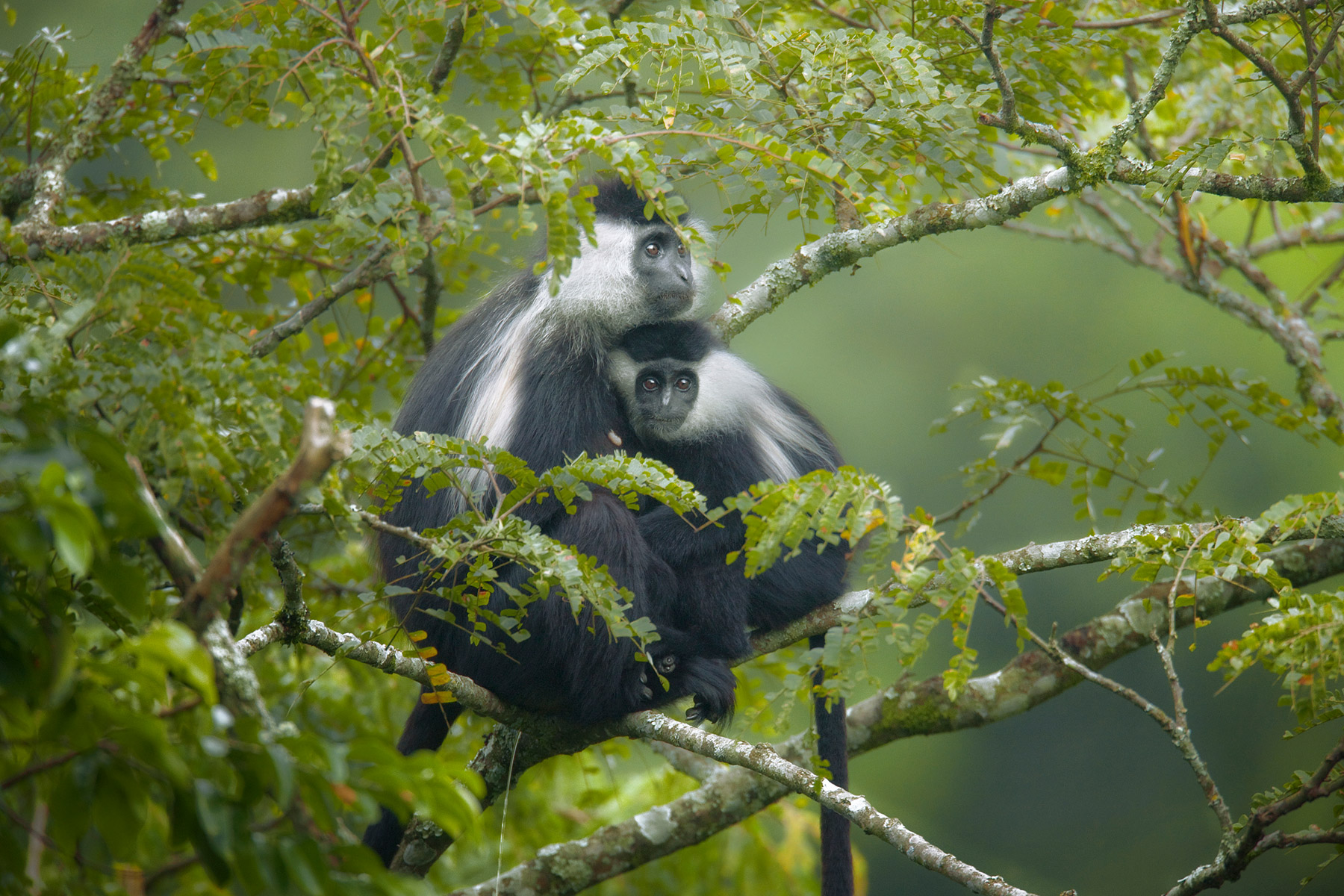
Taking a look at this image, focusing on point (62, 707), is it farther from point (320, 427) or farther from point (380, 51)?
point (380, 51)

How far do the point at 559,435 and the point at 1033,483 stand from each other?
7.91 metres

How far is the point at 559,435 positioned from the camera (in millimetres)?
2678

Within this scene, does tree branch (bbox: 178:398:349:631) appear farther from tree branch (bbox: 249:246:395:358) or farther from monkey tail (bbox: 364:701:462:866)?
tree branch (bbox: 249:246:395:358)

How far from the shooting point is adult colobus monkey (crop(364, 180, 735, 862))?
7.85 feet

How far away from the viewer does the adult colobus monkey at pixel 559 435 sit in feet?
7.85

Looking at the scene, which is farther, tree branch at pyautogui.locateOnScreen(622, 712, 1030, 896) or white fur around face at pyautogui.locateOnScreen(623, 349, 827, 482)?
white fur around face at pyautogui.locateOnScreen(623, 349, 827, 482)

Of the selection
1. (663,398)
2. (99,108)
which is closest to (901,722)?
(663,398)

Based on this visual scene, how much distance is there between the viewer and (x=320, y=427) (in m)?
0.96

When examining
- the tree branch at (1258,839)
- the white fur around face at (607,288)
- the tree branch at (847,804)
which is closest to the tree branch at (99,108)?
the white fur around face at (607,288)

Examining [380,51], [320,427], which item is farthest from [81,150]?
[320,427]

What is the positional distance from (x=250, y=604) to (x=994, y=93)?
7.39 feet

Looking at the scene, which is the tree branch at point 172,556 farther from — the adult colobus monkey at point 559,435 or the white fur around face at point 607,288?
the white fur around face at point 607,288

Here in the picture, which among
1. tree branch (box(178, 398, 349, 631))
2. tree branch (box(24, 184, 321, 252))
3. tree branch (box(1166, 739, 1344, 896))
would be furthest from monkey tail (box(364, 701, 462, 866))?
tree branch (box(1166, 739, 1344, 896))

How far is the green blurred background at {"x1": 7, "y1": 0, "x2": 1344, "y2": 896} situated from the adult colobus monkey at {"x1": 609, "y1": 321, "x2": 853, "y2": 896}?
441 cm
